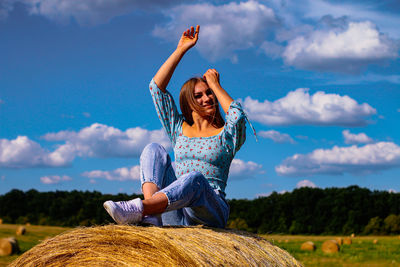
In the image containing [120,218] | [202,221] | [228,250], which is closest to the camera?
[120,218]

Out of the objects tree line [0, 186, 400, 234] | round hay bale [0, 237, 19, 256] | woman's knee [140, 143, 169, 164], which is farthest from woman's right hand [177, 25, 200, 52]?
tree line [0, 186, 400, 234]

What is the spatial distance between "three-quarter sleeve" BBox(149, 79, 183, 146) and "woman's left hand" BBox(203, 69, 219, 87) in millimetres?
396

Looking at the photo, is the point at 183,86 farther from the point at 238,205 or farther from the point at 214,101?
the point at 238,205

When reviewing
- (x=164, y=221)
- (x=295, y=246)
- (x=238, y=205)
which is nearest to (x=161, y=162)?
(x=164, y=221)

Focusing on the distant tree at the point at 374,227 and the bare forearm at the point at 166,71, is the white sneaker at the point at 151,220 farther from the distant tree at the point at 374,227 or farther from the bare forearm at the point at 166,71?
the distant tree at the point at 374,227

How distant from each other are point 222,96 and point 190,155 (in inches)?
22.3

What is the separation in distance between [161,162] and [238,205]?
45.8 ft

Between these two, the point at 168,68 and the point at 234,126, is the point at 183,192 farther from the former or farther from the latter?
the point at 168,68

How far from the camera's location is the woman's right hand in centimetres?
442

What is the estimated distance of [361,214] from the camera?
1936 cm

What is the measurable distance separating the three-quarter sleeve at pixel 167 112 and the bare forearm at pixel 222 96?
442 millimetres

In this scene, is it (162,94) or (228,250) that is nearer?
(228,250)

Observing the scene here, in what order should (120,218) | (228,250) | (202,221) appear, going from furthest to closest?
1. (202,221)
2. (228,250)
3. (120,218)

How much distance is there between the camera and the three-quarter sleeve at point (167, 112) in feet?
14.1
